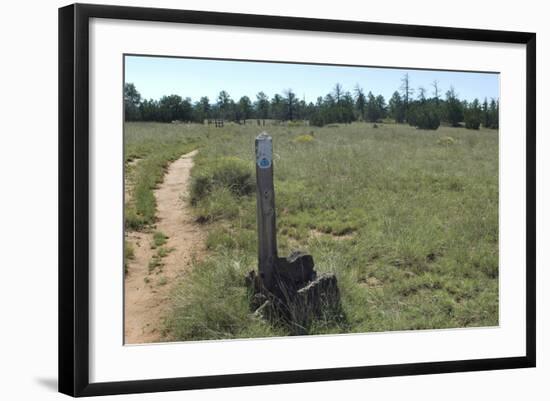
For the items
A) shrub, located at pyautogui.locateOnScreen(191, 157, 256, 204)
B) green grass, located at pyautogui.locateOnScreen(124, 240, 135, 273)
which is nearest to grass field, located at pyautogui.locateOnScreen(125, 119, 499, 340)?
shrub, located at pyautogui.locateOnScreen(191, 157, 256, 204)

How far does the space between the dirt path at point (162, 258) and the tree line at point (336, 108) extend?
377mm

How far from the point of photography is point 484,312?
286 inches

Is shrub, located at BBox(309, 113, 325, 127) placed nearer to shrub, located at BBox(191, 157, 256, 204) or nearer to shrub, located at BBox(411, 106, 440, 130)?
shrub, located at BBox(191, 157, 256, 204)

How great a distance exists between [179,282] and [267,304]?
27.5 inches

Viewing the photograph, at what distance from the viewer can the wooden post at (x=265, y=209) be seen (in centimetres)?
678

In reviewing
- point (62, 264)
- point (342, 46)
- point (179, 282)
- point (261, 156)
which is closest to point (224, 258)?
point (179, 282)

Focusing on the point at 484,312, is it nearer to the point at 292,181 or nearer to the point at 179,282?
the point at 292,181

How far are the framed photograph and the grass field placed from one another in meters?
0.01

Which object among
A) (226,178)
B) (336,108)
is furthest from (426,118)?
(226,178)

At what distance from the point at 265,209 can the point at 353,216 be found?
78cm

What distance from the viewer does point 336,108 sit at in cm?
704

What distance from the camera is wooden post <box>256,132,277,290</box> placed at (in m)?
6.78

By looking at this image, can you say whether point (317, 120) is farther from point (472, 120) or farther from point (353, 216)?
point (472, 120)

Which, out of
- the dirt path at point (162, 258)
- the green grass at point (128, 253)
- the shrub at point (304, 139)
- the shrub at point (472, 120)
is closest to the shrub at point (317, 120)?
the shrub at point (304, 139)
